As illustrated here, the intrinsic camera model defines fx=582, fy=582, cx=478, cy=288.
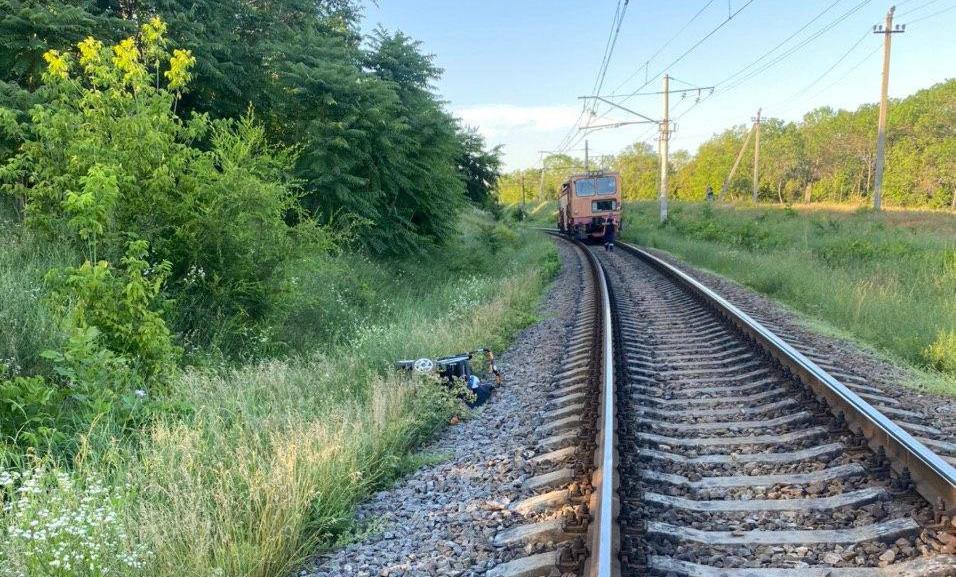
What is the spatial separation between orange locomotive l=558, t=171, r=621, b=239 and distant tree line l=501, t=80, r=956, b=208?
35046 millimetres

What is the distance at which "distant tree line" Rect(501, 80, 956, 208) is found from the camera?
2399 inches

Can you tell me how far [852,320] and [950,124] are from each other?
68.1 metres

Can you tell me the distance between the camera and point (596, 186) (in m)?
27.1

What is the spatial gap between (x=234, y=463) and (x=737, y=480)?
3.18m

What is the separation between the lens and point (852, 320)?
29.4 ft

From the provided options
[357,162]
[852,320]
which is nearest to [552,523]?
[852,320]

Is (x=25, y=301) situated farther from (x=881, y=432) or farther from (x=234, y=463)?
(x=881, y=432)

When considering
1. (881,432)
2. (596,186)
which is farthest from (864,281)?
(596,186)

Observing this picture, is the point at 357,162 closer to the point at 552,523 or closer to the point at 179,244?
the point at 179,244

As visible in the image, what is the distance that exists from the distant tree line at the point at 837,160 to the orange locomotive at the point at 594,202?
3505 centimetres

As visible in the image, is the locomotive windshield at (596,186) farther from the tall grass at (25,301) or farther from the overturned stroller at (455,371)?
the tall grass at (25,301)

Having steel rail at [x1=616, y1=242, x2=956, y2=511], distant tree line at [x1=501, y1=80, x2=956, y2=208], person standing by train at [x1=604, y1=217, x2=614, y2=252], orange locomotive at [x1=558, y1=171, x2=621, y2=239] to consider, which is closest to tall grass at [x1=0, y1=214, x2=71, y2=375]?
steel rail at [x1=616, y1=242, x2=956, y2=511]

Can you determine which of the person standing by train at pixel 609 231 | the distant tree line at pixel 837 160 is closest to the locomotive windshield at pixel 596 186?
the person standing by train at pixel 609 231

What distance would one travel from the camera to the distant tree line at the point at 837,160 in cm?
6094
